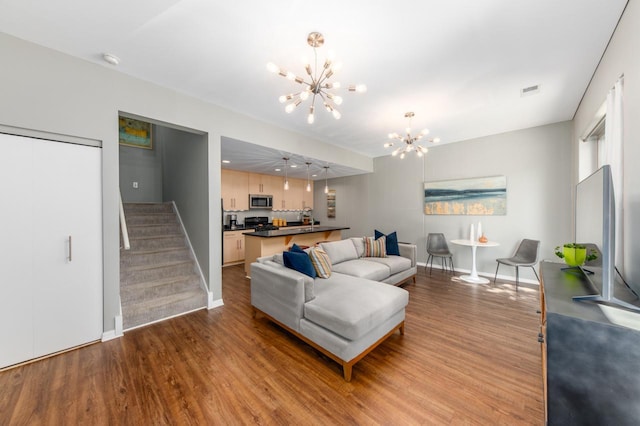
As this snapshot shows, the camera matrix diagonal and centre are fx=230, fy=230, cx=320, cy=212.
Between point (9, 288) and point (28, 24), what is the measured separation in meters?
2.26

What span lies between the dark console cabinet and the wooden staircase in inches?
139

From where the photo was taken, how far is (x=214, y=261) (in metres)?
3.29

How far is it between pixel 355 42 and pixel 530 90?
8.29 ft

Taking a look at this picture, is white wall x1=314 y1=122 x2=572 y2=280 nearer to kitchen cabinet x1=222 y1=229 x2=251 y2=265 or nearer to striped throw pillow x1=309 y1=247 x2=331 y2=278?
striped throw pillow x1=309 y1=247 x2=331 y2=278

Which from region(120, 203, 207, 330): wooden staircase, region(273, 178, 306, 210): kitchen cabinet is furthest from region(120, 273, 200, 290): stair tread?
region(273, 178, 306, 210): kitchen cabinet

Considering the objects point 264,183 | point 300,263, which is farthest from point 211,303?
point 264,183

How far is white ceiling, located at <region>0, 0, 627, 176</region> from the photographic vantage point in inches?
69.2

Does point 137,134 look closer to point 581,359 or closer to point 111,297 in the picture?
point 111,297

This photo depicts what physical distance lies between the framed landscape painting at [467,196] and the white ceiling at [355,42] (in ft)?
5.69

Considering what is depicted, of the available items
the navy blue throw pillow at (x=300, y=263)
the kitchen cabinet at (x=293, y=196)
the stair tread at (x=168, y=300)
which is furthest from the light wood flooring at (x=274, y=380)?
the kitchen cabinet at (x=293, y=196)

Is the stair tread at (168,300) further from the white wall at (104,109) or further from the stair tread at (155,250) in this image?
the stair tread at (155,250)

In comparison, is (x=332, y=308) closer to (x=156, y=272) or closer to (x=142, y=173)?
(x=156, y=272)

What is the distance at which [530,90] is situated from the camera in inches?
116

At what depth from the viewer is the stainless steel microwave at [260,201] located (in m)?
6.57
